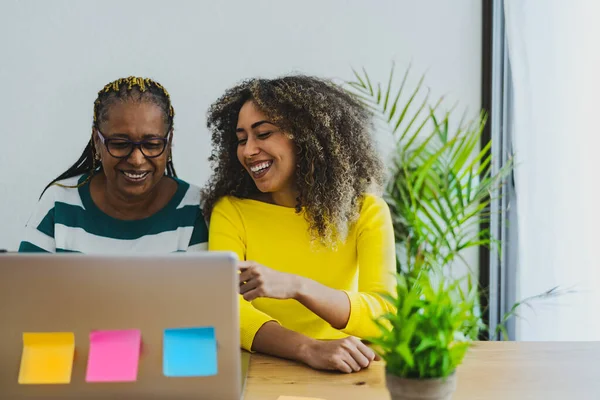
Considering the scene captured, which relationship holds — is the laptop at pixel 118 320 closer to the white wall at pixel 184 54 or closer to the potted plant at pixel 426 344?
the potted plant at pixel 426 344

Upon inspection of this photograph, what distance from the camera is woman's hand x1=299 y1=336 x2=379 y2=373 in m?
1.29

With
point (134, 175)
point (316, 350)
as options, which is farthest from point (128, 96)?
point (316, 350)

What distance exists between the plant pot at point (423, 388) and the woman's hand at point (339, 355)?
37 centimetres

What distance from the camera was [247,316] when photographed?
155 cm

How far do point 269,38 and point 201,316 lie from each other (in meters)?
2.08

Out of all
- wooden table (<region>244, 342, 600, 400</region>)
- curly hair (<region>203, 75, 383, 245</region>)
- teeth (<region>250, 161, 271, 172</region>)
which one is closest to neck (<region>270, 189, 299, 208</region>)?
curly hair (<region>203, 75, 383, 245</region>)

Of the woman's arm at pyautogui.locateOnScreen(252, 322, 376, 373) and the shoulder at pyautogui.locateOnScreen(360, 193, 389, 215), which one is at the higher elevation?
the shoulder at pyautogui.locateOnScreen(360, 193, 389, 215)

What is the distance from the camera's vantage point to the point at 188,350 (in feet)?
3.29

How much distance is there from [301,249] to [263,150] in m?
0.30

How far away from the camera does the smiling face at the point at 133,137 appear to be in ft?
5.90

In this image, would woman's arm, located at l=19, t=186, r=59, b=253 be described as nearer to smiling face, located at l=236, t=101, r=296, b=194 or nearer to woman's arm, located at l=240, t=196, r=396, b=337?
smiling face, located at l=236, t=101, r=296, b=194

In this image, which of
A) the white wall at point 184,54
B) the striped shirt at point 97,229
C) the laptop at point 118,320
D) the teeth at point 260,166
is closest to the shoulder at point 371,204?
the teeth at point 260,166

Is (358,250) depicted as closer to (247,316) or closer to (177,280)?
(247,316)

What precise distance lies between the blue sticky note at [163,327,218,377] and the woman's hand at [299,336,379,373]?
0.35 m
